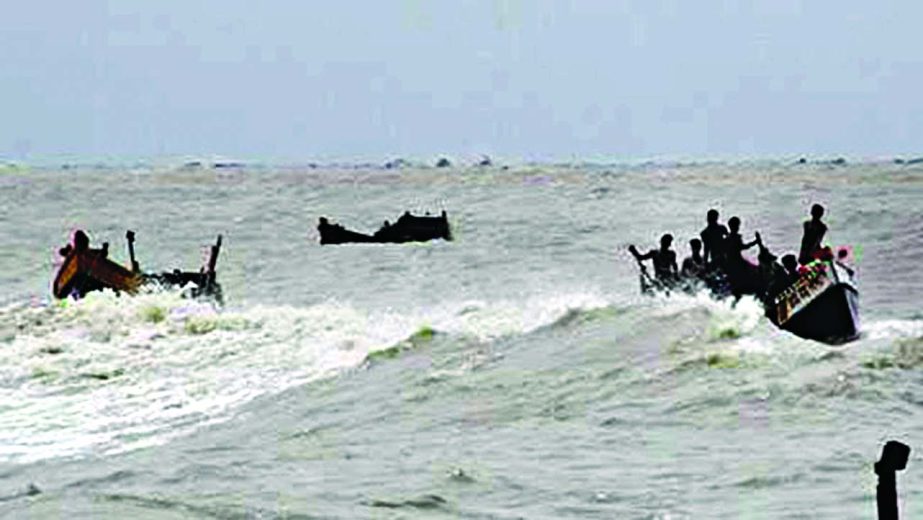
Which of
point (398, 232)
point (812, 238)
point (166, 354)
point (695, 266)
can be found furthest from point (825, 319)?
point (398, 232)

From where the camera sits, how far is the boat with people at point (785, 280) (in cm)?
2178

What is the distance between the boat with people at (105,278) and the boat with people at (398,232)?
894 inches

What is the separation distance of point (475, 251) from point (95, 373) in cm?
3212

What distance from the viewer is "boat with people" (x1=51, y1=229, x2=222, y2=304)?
32.1 metres

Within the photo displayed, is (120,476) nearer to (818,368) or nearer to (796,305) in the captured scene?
(818,368)

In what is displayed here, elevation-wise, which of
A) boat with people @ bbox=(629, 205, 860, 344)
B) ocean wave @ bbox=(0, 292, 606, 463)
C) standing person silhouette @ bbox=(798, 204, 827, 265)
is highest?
standing person silhouette @ bbox=(798, 204, 827, 265)

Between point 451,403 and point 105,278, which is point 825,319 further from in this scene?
point 105,278

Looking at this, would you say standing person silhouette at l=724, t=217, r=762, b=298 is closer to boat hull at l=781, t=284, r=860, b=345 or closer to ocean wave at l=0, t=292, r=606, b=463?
boat hull at l=781, t=284, r=860, b=345

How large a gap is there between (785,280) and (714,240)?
1328 mm

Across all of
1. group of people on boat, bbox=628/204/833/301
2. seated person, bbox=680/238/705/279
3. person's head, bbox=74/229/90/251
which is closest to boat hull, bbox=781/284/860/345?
group of people on boat, bbox=628/204/833/301

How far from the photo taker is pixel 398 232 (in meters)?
57.7

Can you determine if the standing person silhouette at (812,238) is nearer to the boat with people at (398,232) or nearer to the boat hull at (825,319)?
the boat hull at (825,319)

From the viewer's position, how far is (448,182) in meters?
137

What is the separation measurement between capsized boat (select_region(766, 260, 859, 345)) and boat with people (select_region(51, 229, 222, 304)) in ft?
43.0
